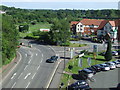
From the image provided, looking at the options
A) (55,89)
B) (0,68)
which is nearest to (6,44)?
(0,68)

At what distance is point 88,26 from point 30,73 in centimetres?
5258

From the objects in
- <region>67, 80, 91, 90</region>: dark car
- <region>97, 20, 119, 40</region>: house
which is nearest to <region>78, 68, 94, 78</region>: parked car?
<region>67, 80, 91, 90</region>: dark car

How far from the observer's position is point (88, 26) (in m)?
79.6

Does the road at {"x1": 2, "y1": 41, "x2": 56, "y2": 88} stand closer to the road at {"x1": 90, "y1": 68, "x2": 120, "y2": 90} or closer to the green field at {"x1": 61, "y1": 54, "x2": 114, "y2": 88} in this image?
the green field at {"x1": 61, "y1": 54, "x2": 114, "y2": 88}

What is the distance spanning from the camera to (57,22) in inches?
2164

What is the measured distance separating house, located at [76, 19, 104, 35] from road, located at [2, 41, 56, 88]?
39.0m

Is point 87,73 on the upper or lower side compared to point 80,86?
upper

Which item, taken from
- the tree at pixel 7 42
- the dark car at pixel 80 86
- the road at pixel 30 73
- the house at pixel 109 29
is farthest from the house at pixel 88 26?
the dark car at pixel 80 86

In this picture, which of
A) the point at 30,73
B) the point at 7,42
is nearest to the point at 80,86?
the point at 30,73

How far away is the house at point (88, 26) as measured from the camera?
260ft

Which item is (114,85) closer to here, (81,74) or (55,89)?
(81,74)

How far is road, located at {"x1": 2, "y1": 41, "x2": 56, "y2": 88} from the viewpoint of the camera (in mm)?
26453

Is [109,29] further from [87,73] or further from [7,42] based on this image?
[7,42]

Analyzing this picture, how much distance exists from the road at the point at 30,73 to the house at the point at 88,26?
128 feet
